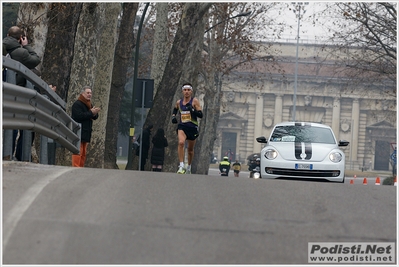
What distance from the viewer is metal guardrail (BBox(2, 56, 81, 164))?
11.7 m

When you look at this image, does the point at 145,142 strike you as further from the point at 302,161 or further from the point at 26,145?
the point at 26,145

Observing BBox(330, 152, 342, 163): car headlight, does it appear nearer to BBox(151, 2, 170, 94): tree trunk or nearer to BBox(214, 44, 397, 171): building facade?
BBox(151, 2, 170, 94): tree trunk

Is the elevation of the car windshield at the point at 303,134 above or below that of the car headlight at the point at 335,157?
above

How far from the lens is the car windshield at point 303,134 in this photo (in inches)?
685

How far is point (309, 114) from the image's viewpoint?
103 m

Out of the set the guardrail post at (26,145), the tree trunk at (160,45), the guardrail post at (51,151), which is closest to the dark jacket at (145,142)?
the tree trunk at (160,45)

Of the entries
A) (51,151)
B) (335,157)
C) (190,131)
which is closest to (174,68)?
(190,131)

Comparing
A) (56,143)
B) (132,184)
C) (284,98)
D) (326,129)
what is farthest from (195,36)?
(284,98)

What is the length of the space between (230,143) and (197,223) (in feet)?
312

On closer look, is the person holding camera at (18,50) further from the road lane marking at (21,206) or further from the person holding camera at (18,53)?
the road lane marking at (21,206)

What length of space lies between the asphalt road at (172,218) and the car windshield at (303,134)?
246 inches

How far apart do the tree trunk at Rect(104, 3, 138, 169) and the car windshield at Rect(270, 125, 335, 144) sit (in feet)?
35.9

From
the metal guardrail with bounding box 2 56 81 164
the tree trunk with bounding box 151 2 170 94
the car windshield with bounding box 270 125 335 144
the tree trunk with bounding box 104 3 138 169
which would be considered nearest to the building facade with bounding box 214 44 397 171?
the tree trunk with bounding box 151 2 170 94

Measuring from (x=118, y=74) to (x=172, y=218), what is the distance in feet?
68.3
